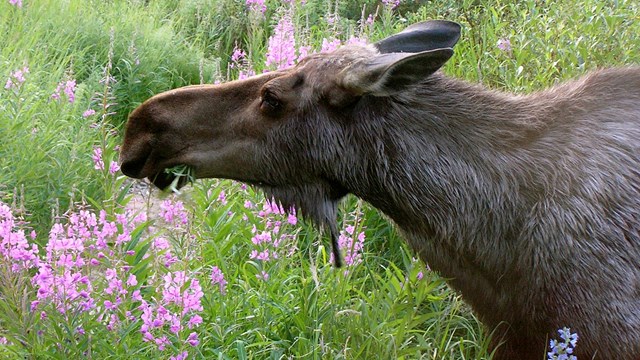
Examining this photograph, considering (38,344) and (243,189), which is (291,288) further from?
(38,344)

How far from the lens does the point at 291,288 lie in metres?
4.56

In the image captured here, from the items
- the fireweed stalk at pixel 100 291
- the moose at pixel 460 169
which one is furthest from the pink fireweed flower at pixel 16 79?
the moose at pixel 460 169

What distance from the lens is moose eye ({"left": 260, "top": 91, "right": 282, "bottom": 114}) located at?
382 cm

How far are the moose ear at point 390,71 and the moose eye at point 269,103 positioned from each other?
28 cm

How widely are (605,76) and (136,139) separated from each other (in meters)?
1.94

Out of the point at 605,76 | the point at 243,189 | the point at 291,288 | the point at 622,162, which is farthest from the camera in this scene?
the point at 243,189

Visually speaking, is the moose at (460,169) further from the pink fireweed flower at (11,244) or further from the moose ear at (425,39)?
the pink fireweed flower at (11,244)

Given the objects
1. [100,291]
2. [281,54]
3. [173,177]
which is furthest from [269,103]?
[281,54]

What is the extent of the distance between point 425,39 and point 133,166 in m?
1.36

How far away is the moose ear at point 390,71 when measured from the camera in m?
3.45

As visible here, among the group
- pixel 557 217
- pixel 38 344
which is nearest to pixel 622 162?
pixel 557 217

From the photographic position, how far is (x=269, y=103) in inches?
151

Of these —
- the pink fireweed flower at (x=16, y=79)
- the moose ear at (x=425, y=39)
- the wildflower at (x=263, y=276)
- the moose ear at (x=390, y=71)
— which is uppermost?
the moose ear at (x=390, y=71)

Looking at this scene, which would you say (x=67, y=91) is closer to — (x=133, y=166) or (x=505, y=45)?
(x=133, y=166)
